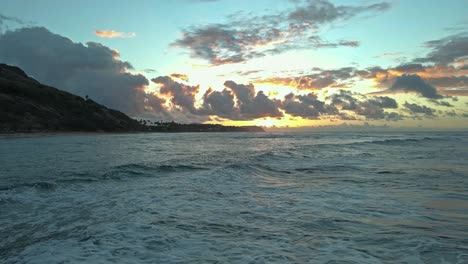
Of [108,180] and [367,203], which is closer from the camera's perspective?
[367,203]

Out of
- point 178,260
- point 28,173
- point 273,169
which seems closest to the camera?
point 178,260

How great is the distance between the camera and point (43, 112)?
11456cm

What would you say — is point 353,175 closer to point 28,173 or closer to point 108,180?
point 108,180

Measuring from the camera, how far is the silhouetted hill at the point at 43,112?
100000mm

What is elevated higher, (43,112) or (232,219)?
(43,112)

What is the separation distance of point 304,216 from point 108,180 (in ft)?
37.3

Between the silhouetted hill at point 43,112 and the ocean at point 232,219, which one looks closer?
the ocean at point 232,219

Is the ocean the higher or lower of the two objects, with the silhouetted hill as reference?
lower

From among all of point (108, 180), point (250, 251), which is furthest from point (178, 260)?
point (108, 180)

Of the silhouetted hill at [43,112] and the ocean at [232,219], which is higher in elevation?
the silhouetted hill at [43,112]

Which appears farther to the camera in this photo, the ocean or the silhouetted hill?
the silhouetted hill

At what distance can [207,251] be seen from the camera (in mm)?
6977

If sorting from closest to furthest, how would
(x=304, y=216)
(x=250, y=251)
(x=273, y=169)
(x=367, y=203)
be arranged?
1. (x=250, y=251)
2. (x=304, y=216)
3. (x=367, y=203)
4. (x=273, y=169)

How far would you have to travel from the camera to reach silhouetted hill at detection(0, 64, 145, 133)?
328ft
